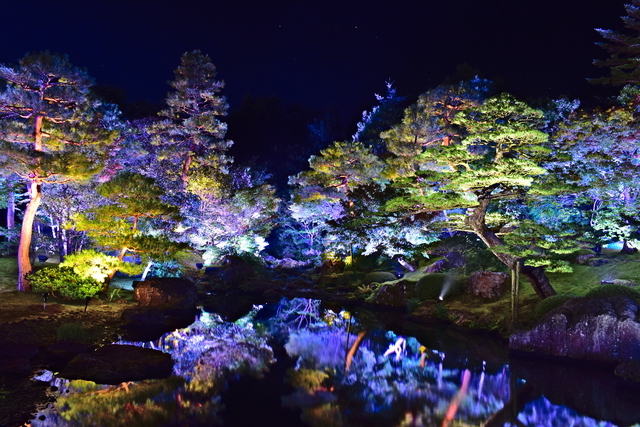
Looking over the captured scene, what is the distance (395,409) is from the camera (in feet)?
25.8

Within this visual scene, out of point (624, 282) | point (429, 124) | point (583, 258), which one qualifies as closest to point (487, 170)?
point (624, 282)

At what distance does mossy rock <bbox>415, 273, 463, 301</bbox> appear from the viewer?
16.5 metres

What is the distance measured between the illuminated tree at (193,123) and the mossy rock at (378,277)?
1199cm

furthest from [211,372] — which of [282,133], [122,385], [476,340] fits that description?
[282,133]

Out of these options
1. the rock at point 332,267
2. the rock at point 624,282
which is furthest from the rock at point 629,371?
the rock at point 332,267

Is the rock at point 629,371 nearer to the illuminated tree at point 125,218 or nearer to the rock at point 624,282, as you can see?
the rock at point 624,282

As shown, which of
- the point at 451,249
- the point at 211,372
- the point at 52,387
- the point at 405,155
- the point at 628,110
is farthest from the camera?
the point at 405,155

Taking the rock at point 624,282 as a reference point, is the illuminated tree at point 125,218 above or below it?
above

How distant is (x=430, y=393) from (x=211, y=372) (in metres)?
4.62

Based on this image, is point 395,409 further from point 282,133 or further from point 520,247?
point 282,133

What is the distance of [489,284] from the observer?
15406 mm

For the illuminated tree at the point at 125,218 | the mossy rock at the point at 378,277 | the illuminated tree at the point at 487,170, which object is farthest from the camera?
the mossy rock at the point at 378,277

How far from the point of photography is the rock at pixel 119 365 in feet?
28.2

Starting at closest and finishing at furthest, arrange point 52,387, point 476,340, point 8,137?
point 52,387, point 476,340, point 8,137
